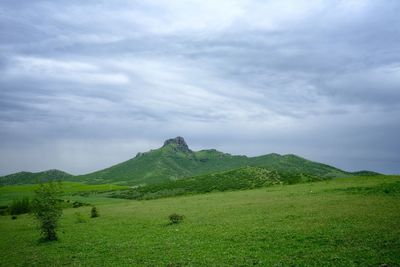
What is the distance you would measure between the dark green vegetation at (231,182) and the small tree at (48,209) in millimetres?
80299

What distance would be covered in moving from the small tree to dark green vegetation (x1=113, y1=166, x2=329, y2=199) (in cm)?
8030

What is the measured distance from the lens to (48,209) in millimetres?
44500

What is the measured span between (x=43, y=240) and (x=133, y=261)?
801 inches

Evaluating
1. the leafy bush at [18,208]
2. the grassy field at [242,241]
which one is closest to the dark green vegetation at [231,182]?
the leafy bush at [18,208]

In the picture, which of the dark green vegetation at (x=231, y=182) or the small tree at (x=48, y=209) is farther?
the dark green vegetation at (x=231, y=182)

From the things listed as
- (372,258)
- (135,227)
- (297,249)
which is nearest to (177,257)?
(297,249)

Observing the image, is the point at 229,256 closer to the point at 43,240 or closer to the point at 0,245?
the point at 43,240

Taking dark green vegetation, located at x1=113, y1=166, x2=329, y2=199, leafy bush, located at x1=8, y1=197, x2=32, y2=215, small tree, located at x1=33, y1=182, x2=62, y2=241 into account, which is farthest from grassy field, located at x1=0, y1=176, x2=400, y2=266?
dark green vegetation, located at x1=113, y1=166, x2=329, y2=199

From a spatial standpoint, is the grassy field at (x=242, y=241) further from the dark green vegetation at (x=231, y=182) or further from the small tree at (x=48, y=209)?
the dark green vegetation at (x=231, y=182)

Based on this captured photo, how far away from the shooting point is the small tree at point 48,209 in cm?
4372

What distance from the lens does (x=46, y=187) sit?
4647cm

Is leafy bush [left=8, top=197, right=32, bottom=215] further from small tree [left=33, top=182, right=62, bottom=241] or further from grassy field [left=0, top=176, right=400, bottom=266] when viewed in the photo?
small tree [left=33, top=182, right=62, bottom=241]

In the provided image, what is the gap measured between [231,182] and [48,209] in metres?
94.0

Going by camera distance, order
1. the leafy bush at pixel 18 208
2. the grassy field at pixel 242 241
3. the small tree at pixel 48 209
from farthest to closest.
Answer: the leafy bush at pixel 18 208
the small tree at pixel 48 209
the grassy field at pixel 242 241
